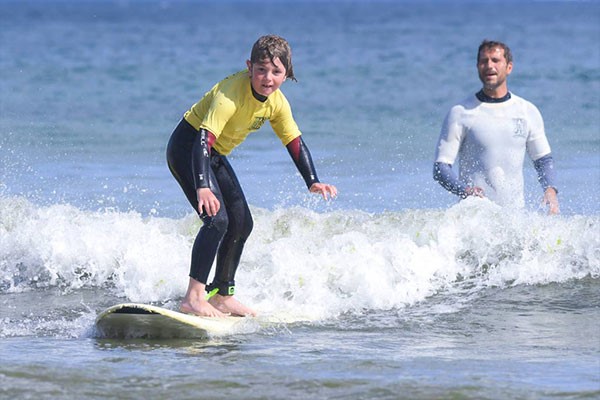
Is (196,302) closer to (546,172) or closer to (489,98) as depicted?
(489,98)

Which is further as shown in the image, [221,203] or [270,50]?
[221,203]

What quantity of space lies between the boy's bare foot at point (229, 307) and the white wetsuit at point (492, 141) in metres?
1.67

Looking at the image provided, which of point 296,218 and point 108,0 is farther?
point 108,0

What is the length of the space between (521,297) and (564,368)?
7.17ft

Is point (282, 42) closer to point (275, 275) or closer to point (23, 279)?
point (275, 275)

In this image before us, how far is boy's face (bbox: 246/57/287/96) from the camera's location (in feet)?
21.4

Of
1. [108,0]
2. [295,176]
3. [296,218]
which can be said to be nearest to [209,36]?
[295,176]

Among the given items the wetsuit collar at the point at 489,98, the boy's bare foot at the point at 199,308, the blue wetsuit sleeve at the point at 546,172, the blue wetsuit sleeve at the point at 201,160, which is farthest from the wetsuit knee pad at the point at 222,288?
the blue wetsuit sleeve at the point at 546,172

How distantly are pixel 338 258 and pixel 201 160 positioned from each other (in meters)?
2.40

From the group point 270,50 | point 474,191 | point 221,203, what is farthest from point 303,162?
point 474,191

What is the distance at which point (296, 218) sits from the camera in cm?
1016

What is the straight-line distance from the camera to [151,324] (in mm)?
6555

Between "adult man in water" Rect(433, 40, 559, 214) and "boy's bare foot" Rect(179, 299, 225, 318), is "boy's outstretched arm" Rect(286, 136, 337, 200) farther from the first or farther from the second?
"adult man in water" Rect(433, 40, 559, 214)

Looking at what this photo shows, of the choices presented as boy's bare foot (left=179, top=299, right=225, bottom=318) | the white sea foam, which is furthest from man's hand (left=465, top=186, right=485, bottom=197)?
boy's bare foot (left=179, top=299, right=225, bottom=318)
